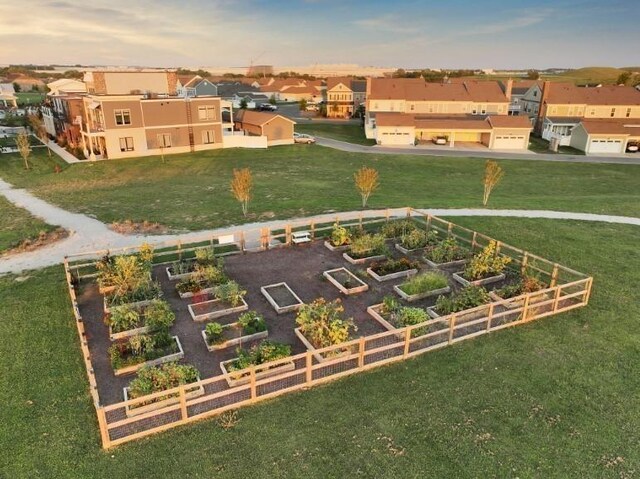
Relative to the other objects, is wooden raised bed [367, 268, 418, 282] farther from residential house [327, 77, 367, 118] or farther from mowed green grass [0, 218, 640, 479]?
residential house [327, 77, 367, 118]

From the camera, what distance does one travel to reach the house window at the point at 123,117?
140 feet

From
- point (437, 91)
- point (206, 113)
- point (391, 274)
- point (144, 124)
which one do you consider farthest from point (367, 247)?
point (437, 91)

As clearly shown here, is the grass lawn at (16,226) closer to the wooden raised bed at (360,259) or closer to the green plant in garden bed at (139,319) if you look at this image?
the green plant in garden bed at (139,319)

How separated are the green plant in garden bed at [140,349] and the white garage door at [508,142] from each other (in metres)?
51.0

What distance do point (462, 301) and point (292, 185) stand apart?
2121 centimetres

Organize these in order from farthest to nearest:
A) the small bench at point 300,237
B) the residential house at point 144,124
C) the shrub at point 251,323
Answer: the residential house at point 144,124 < the small bench at point 300,237 < the shrub at point 251,323

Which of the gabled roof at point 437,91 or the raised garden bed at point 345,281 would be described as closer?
the raised garden bed at point 345,281

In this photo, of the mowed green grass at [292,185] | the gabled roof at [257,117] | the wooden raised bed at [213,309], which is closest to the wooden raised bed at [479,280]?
the wooden raised bed at [213,309]

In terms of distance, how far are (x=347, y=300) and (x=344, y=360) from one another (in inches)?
160

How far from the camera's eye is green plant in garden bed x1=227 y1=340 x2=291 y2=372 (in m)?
11.4

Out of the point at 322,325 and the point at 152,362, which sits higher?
the point at 322,325

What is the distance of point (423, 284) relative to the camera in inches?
623

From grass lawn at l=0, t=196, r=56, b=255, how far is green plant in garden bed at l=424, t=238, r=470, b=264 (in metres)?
19.1

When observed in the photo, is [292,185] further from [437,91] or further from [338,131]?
[437,91]
